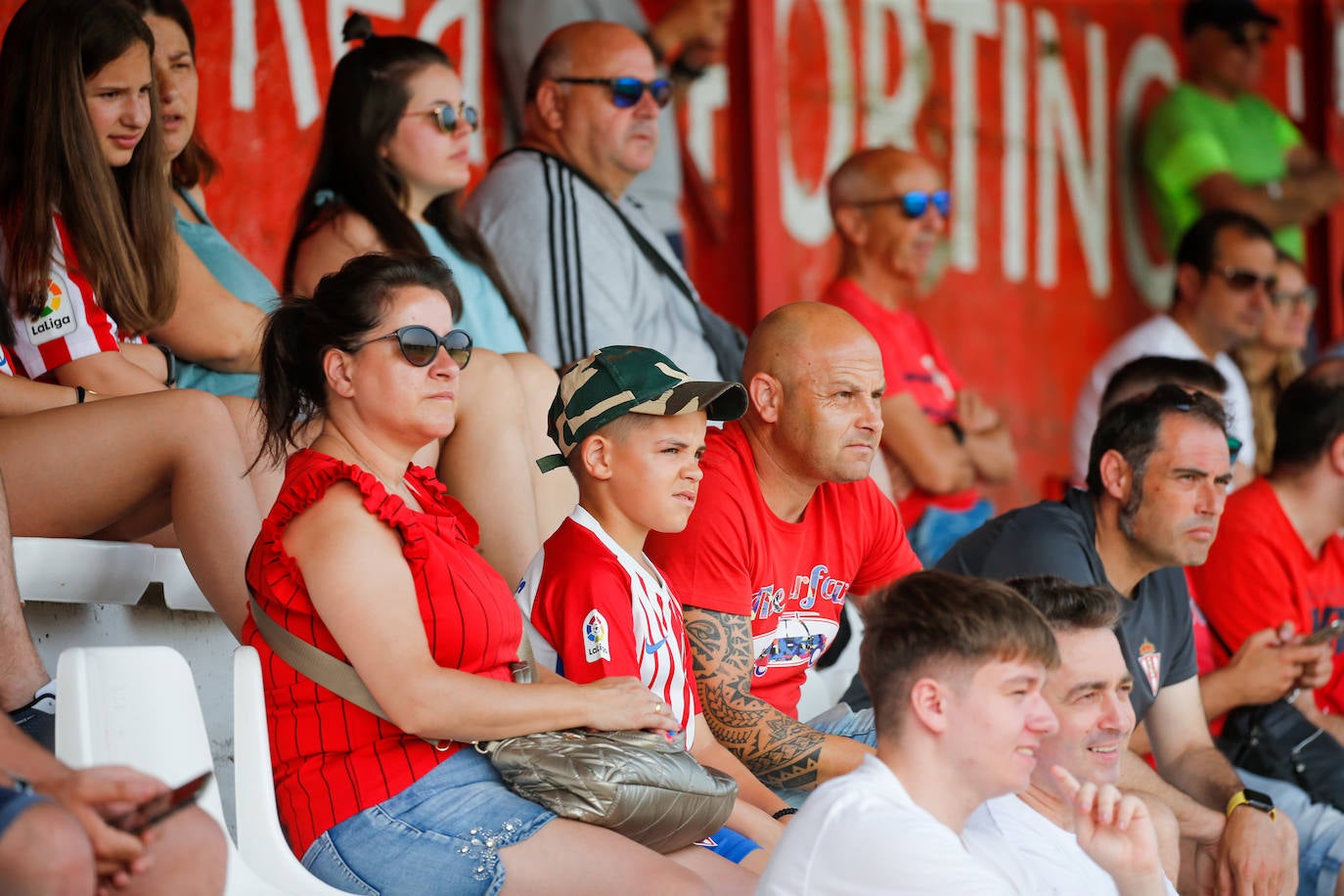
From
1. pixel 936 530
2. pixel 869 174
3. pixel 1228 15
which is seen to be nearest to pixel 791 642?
pixel 936 530

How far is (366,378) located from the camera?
8.07ft

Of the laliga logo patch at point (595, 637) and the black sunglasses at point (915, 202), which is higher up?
the black sunglasses at point (915, 202)

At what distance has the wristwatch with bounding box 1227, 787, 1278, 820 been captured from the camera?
321 centimetres

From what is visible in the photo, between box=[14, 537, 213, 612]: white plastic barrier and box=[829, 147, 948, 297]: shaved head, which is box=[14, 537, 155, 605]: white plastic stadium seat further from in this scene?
box=[829, 147, 948, 297]: shaved head

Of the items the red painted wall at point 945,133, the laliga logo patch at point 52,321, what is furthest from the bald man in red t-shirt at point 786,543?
the red painted wall at point 945,133

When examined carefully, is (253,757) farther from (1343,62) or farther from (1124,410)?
(1343,62)

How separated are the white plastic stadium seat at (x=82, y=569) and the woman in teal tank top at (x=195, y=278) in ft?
1.84

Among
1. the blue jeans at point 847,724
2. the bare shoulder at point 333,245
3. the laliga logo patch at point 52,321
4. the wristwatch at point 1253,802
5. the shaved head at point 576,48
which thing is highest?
the shaved head at point 576,48

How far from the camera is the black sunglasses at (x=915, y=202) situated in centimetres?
502

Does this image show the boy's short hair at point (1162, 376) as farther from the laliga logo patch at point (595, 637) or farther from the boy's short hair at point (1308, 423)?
the laliga logo patch at point (595, 637)

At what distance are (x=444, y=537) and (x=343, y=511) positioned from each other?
211mm

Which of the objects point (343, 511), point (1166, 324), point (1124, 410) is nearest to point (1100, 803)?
point (343, 511)

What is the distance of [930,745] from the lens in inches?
79.1

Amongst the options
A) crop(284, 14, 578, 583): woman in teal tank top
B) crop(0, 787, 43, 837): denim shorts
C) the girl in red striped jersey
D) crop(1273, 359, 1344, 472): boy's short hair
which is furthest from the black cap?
crop(0, 787, 43, 837): denim shorts
